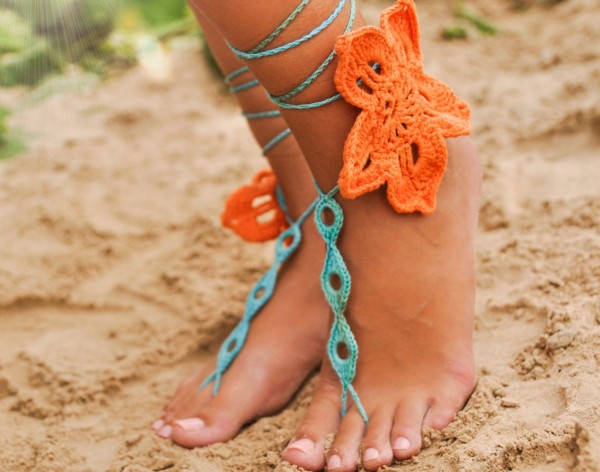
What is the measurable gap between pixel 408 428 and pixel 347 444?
10 centimetres

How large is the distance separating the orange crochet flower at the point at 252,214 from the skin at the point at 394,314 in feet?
1.18

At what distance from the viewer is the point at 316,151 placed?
1.04 m

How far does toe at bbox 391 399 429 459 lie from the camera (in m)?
1.02

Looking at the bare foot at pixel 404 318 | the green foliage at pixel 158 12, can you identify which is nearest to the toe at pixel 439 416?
the bare foot at pixel 404 318

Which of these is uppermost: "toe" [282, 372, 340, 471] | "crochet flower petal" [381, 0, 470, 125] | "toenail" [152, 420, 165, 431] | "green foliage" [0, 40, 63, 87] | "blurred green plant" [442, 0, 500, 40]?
"crochet flower petal" [381, 0, 470, 125]

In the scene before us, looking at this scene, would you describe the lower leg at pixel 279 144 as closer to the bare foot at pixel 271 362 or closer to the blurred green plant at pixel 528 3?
the bare foot at pixel 271 362

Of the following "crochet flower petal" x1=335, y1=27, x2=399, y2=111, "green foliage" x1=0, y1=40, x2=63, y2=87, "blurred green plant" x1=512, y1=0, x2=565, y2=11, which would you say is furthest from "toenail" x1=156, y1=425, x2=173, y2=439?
"green foliage" x1=0, y1=40, x2=63, y2=87

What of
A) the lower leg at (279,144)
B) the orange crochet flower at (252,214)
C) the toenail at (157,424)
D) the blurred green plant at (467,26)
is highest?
the lower leg at (279,144)

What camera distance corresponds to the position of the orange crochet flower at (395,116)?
39.1 inches

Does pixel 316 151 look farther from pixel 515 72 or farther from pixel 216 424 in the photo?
pixel 515 72

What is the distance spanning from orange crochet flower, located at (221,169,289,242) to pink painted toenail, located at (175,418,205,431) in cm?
42

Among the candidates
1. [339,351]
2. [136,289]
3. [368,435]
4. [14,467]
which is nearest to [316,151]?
[339,351]

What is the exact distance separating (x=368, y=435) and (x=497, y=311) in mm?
385

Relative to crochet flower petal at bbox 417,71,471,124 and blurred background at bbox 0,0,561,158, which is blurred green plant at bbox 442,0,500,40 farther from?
crochet flower petal at bbox 417,71,471,124
